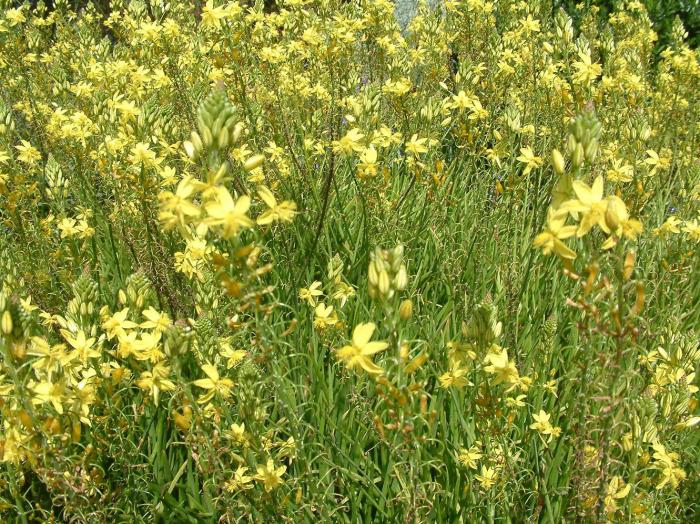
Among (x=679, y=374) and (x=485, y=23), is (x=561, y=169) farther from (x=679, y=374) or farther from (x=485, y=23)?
(x=485, y=23)

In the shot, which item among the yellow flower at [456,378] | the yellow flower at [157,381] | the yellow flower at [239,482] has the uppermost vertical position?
the yellow flower at [456,378]

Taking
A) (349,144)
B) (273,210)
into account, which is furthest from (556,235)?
(349,144)

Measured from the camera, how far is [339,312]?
3.01m

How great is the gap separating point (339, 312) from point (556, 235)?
147cm

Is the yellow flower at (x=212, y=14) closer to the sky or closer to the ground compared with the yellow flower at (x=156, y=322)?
closer to the sky

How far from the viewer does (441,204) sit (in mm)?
4113

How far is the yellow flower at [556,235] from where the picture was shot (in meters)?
1.67

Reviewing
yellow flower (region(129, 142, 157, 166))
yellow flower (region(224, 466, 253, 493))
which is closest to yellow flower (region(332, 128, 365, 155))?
yellow flower (region(129, 142, 157, 166))

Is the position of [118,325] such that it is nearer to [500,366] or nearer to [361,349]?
[361,349]

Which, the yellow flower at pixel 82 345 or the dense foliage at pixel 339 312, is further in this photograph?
the yellow flower at pixel 82 345

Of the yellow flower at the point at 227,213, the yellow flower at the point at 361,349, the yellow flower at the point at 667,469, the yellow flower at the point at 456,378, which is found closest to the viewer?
the yellow flower at the point at 227,213

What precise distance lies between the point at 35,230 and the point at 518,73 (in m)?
3.56

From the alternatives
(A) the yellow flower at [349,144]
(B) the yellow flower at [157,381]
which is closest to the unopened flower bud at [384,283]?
(B) the yellow flower at [157,381]

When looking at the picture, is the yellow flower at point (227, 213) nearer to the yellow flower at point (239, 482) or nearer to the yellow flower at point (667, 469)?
the yellow flower at point (239, 482)
